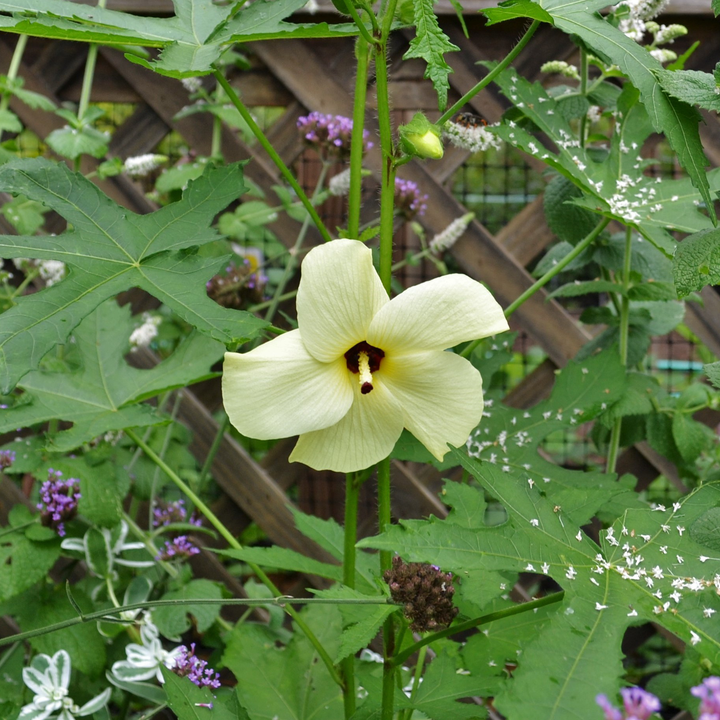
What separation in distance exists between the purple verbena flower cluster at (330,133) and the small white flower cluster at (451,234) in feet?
0.79

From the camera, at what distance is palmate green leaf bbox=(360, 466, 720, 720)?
43cm

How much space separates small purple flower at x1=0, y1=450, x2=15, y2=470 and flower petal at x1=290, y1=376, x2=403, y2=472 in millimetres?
649

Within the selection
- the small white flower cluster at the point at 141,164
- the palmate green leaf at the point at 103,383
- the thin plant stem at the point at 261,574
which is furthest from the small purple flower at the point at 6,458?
the small white flower cluster at the point at 141,164

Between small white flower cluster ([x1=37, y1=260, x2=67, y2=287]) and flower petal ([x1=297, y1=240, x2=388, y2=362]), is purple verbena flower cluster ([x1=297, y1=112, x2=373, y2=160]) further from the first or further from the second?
flower petal ([x1=297, y1=240, x2=388, y2=362])

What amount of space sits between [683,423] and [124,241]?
0.81m

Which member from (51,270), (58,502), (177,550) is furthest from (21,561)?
(51,270)

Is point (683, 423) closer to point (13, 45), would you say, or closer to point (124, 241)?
point (124, 241)

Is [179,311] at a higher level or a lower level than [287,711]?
higher

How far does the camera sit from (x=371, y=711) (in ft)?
2.14

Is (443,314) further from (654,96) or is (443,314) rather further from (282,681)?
(282,681)

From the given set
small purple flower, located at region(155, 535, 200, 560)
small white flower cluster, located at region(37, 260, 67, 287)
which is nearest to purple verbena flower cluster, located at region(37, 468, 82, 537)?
small purple flower, located at region(155, 535, 200, 560)

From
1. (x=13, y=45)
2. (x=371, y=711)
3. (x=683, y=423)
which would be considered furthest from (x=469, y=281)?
(x=13, y=45)

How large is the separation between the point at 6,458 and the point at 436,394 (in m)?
0.74

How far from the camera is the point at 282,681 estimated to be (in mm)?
871
